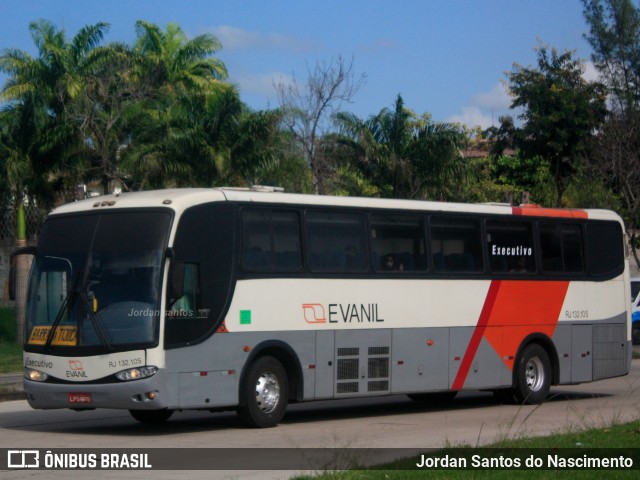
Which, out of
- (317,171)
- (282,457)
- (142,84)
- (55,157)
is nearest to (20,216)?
(55,157)

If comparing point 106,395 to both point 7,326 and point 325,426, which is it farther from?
point 7,326

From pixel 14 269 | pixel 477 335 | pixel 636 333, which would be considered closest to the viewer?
pixel 14 269

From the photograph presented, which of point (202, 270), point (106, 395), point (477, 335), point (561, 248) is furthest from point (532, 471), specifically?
point (561, 248)

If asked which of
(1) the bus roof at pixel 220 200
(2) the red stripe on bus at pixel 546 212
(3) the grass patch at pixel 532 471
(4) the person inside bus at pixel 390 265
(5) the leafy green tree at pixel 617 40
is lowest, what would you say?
(3) the grass patch at pixel 532 471

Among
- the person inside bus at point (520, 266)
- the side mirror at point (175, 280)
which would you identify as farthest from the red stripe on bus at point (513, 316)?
the side mirror at point (175, 280)

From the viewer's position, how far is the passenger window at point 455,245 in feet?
59.1

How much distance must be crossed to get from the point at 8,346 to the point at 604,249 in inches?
679

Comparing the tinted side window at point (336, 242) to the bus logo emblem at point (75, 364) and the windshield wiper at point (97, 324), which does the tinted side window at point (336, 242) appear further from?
the bus logo emblem at point (75, 364)

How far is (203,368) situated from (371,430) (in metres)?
2.50

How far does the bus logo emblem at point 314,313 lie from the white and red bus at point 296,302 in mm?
21

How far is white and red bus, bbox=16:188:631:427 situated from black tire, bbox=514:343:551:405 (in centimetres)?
3

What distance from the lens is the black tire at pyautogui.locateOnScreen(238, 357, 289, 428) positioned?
15047 millimetres

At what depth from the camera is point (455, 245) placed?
18328 millimetres

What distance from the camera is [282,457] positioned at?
12.2 metres
